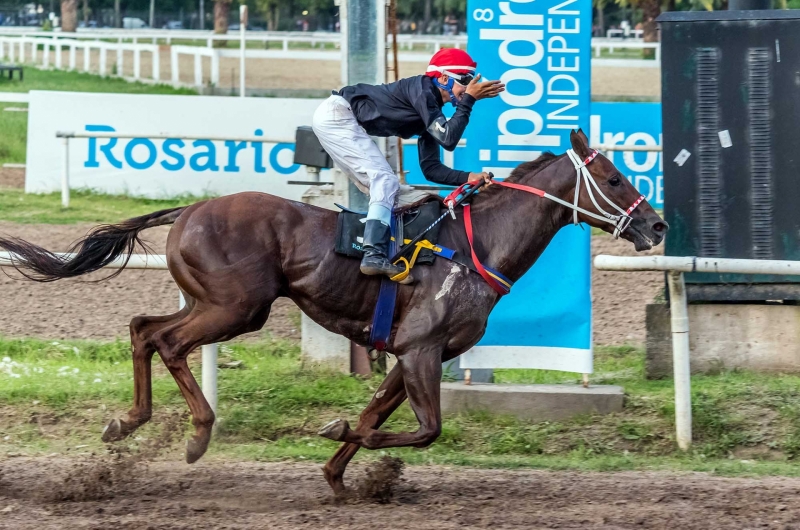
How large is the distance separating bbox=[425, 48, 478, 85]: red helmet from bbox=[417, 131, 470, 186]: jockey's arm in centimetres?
40

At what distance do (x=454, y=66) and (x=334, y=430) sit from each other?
1.94 meters

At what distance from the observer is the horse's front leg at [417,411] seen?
17.9 feet

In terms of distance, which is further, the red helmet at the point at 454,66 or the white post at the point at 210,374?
the white post at the point at 210,374

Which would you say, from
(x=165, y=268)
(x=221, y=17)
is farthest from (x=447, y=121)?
(x=221, y=17)

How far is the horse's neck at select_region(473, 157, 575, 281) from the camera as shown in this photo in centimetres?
580

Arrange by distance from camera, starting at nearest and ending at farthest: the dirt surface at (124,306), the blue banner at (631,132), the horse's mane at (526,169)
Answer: the horse's mane at (526,169)
the dirt surface at (124,306)
the blue banner at (631,132)

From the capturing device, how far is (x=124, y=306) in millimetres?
9180

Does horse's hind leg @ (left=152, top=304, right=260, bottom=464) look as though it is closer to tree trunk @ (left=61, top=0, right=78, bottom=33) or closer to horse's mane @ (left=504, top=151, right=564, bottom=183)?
horse's mane @ (left=504, top=151, right=564, bottom=183)

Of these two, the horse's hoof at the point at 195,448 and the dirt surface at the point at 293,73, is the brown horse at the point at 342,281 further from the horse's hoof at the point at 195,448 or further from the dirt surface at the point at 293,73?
the dirt surface at the point at 293,73

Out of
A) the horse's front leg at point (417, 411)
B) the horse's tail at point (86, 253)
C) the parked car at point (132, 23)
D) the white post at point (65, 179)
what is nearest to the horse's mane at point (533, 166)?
the horse's front leg at point (417, 411)

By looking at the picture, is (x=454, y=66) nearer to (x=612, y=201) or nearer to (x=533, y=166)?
(x=533, y=166)

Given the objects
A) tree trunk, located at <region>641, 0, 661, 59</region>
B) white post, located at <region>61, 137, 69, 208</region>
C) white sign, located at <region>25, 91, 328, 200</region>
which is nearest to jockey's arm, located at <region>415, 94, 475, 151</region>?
white sign, located at <region>25, 91, 328, 200</region>

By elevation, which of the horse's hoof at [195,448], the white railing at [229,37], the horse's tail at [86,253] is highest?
the white railing at [229,37]

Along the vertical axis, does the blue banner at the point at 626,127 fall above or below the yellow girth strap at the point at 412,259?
above
